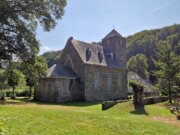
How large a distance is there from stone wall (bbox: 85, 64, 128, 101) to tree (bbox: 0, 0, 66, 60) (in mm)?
8667

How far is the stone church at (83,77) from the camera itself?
2081 cm

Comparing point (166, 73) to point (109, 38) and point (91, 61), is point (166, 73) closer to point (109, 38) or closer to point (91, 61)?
point (91, 61)

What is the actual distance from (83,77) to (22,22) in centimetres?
1057

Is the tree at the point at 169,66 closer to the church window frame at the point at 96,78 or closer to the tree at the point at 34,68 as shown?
the church window frame at the point at 96,78

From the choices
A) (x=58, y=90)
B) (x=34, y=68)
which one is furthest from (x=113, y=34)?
(x=34, y=68)

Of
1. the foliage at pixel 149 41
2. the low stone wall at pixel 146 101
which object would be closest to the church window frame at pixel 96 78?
the low stone wall at pixel 146 101

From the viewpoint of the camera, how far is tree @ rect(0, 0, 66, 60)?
14404mm

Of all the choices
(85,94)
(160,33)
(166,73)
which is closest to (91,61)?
(85,94)

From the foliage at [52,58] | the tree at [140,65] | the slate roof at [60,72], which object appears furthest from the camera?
the foliage at [52,58]

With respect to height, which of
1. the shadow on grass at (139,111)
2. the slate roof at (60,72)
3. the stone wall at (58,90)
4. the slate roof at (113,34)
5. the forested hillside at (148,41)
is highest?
the forested hillside at (148,41)

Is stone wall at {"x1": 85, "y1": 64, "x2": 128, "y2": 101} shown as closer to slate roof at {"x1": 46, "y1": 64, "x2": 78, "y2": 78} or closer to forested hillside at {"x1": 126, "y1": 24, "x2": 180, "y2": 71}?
slate roof at {"x1": 46, "y1": 64, "x2": 78, "y2": 78}

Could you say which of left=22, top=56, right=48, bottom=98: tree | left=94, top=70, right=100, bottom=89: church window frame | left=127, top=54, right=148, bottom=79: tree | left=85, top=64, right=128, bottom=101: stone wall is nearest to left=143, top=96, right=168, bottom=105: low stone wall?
left=85, top=64, right=128, bottom=101: stone wall

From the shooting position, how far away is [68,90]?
69.9ft

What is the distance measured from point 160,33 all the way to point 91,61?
59.3 m
